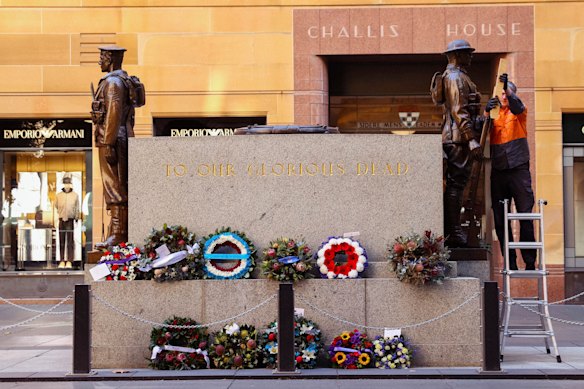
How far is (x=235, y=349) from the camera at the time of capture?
1184 centimetres

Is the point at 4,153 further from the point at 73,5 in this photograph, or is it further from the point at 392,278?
the point at 392,278

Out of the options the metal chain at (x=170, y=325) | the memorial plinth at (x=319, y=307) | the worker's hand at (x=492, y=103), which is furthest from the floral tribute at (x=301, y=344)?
the worker's hand at (x=492, y=103)

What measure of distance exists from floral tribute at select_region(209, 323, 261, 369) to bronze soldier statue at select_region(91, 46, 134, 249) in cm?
236

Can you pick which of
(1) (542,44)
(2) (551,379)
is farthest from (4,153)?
(2) (551,379)

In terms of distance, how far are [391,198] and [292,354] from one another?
93.8 inches

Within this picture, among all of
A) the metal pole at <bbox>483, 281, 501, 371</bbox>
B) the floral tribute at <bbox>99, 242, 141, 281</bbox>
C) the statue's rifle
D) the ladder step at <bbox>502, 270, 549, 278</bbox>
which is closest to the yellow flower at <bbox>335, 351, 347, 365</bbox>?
the metal pole at <bbox>483, 281, 501, 371</bbox>

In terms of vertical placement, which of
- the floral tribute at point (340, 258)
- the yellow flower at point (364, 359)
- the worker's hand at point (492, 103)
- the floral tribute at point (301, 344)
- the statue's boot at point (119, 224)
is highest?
the worker's hand at point (492, 103)

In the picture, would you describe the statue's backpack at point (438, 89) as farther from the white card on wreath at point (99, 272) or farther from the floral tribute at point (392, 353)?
the white card on wreath at point (99, 272)

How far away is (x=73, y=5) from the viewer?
67.4 ft

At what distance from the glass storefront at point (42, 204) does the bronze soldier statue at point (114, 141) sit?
744 centimetres

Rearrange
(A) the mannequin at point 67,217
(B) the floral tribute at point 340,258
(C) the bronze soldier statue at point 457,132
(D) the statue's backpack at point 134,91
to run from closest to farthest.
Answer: (B) the floral tribute at point 340,258
(C) the bronze soldier statue at point 457,132
(D) the statue's backpack at point 134,91
(A) the mannequin at point 67,217

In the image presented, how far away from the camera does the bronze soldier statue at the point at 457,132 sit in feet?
42.7

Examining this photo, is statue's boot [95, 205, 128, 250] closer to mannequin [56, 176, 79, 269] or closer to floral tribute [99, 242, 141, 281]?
floral tribute [99, 242, 141, 281]

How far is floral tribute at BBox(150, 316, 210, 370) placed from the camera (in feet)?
38.6
